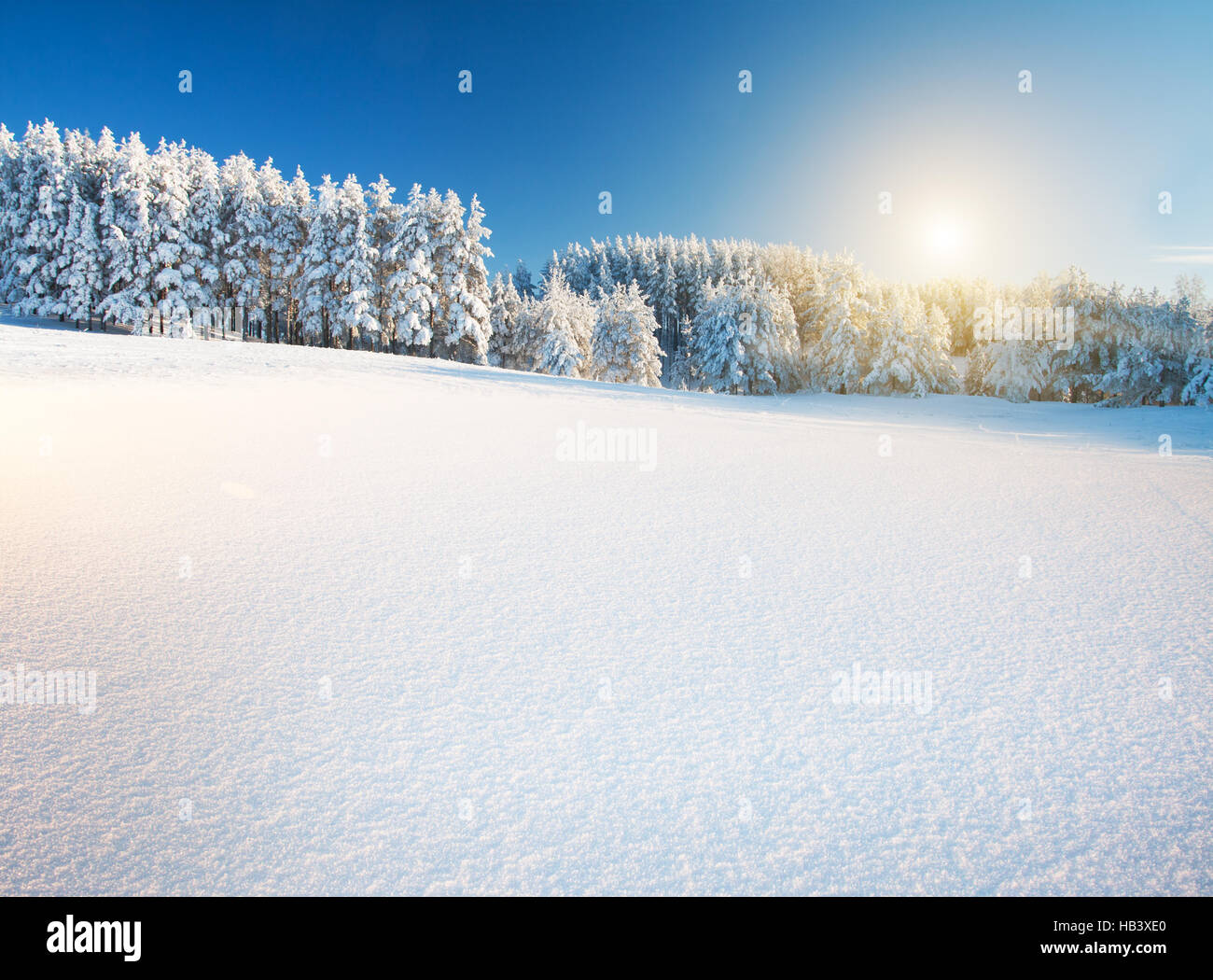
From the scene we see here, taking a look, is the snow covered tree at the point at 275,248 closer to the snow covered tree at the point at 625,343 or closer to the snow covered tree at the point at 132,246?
the snow covered tree at the point at 132,246

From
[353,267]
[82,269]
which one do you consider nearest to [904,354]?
[353,267]

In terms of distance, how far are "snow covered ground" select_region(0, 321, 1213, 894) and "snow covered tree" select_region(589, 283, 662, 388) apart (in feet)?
112

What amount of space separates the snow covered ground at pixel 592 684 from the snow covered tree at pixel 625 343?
112 ft

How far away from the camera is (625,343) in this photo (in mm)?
40812

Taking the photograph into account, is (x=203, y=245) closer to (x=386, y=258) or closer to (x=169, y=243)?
(x=169, y=243)

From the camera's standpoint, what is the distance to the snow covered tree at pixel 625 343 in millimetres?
40438

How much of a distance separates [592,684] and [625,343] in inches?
1543

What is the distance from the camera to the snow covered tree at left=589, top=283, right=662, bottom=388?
133 ft

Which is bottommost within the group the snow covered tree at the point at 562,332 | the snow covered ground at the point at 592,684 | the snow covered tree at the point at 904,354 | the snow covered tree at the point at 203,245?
the snow covered ground at the point at 592,684

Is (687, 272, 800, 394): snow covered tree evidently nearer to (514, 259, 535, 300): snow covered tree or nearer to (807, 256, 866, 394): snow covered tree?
(807, 256, 866, 394): snow covered tree

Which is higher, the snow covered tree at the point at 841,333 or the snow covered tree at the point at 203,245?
the snow covered tree at the point at 203,245

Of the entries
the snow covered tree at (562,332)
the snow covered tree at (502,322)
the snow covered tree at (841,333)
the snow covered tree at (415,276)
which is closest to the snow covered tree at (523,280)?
the snow covered tree at (502,322)

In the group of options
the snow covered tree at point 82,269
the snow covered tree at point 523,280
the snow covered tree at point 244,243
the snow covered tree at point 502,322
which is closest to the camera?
the snow covered tree at point 82,269
